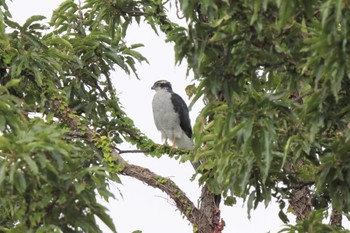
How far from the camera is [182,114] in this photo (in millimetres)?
17781

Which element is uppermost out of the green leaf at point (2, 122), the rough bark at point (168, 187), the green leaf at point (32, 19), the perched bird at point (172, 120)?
the perched bird at point (172, 120)

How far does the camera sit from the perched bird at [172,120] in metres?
→ 17.6

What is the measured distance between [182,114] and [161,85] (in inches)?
36.9

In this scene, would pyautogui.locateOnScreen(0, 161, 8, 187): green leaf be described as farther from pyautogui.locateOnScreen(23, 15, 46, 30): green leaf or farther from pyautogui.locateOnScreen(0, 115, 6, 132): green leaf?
pyautogui.locateOnScreen(23, 15, 46, 30): green leaf

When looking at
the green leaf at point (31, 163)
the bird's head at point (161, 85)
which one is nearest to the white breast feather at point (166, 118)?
the bird's head at point (161, 85)

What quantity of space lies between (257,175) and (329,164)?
2.47ft

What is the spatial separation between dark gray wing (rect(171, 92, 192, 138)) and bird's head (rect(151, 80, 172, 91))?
300 mm

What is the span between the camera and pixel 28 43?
11133 mm

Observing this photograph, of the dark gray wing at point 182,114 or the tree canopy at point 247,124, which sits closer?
the tree canopy at point 247,124

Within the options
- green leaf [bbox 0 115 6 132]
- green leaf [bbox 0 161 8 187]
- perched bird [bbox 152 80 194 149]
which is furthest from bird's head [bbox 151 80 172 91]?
green leaf [bbox 0 161 8 187]

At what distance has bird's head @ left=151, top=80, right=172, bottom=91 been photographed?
1839 centimetres

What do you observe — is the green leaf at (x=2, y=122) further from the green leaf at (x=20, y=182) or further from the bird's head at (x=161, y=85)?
the bird's head at (x=161, y=85)

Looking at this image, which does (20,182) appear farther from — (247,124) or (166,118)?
(166,118)

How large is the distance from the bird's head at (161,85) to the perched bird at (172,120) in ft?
0.97
